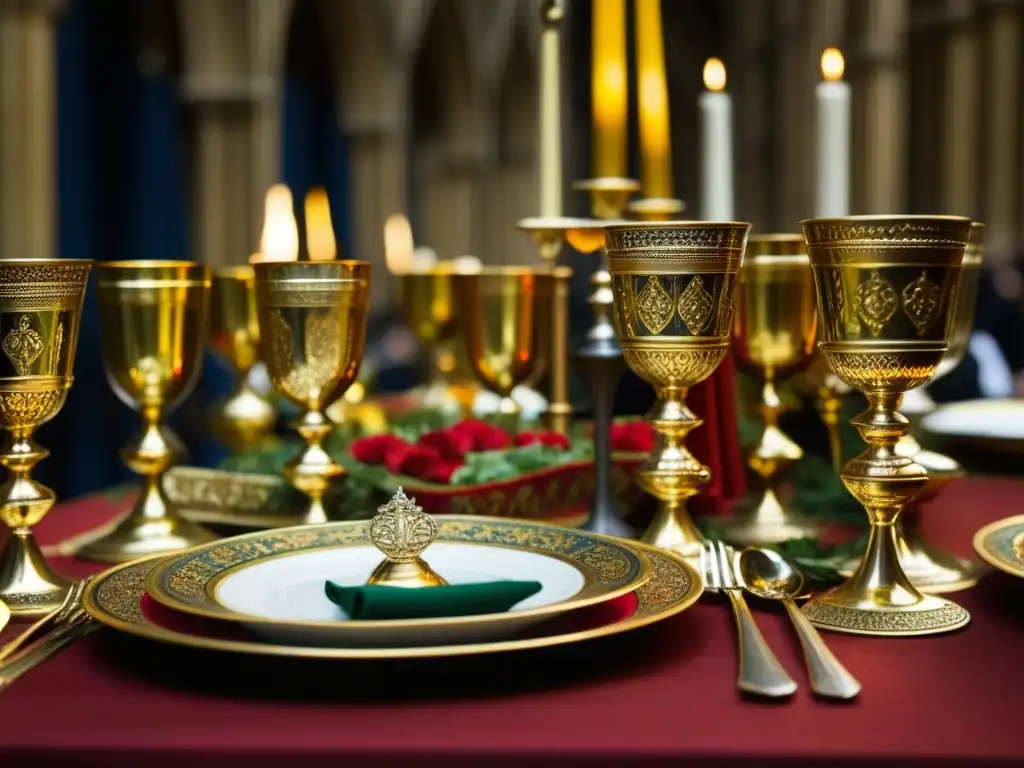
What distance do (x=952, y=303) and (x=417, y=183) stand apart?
56.2 feet

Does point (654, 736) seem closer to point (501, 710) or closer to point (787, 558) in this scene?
point (501, 710)

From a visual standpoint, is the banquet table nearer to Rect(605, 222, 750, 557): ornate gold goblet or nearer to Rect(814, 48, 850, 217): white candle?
Rect(605, 222, 750, 557): ornate gold goblet

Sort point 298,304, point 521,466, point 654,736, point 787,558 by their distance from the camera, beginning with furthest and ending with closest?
point 521,466 < point 298,304 < point 787,558 < point 654,736

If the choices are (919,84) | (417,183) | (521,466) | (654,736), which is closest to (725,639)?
(654,736)

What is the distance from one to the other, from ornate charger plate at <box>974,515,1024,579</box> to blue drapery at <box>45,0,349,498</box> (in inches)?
206

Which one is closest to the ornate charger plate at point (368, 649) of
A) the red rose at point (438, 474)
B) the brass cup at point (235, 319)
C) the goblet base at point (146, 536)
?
the goblet base at point (146, 536)

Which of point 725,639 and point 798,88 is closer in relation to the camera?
point 725,639

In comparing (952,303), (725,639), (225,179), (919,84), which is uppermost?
(919,84)

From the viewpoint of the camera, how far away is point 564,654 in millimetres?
1016

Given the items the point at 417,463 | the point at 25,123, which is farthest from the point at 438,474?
the point at 25,123

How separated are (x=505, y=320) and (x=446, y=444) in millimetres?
219

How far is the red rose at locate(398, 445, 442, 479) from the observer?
1.55 metres

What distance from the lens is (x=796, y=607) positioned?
114cm

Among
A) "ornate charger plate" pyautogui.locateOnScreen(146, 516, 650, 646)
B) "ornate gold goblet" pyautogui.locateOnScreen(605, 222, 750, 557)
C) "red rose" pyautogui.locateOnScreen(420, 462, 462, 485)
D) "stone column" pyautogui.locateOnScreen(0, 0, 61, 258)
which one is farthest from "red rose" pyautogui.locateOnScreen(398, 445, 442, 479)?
"stone column" pyautogui.locateOnScreen(0, 0, 61, 258)
